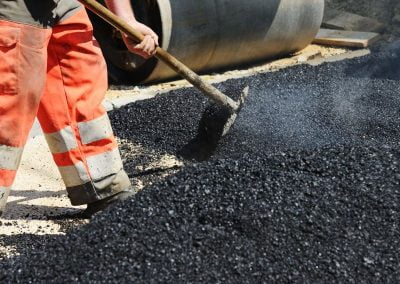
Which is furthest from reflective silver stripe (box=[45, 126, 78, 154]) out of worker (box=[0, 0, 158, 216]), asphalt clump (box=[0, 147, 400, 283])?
asphalt clump (box=[0, 147, 400, 283])

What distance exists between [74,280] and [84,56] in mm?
1234

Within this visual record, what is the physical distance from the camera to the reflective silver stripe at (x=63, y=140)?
3.50 meters

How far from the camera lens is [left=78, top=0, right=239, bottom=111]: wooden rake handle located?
3525 millimetres

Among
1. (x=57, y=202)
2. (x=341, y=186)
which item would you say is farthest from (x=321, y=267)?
(x=57, y=202)

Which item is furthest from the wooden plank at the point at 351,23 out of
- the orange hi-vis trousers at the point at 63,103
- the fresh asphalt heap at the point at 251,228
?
the orange hi-vis trousers at the point at 63,103

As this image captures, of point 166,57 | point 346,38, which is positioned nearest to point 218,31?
point 346,38

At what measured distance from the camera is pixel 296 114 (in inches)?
191

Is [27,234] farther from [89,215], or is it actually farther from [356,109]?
[356,109]

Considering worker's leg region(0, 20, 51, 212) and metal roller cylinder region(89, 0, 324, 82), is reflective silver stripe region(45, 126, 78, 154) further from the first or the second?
metal roller cylinder region(89, 0, 324, 82)

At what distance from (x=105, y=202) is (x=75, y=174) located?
26cm

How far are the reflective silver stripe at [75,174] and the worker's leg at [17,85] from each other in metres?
0.36

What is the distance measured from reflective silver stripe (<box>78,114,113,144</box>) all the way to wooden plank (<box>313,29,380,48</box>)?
4.26 meters

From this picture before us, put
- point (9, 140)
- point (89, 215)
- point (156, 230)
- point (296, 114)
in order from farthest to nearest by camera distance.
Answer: point (296, 114)
point (89, 215)
point (9, 140)
point (156, 230)

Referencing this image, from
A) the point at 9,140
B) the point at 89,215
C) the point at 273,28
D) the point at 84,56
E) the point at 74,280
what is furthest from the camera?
the point at 273,28
